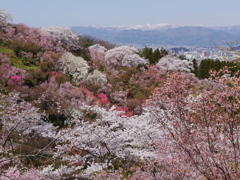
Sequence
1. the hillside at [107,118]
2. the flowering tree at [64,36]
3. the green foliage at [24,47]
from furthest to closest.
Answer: the flowering tree at [64,36] < the green foliage at [24,47] < the hillside at [107,118]

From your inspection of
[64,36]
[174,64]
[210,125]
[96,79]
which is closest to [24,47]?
[64,36]

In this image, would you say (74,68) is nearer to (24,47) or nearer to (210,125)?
(24,47)

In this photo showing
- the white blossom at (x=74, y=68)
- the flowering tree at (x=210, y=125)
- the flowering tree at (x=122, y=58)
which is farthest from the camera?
the flowering tree at (x=122, y=58)

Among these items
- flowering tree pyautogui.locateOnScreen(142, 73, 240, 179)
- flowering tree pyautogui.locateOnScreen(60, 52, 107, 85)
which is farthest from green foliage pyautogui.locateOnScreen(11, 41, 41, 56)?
flowering tree pyautogui.locateOnScreen(142, 73, 240, 179)

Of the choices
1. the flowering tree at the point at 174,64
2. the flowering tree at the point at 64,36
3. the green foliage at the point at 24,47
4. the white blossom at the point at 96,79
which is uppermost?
the flowering tree at the point at 64,36

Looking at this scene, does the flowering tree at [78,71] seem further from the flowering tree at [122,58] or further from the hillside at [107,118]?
the flowering tree at [122,58]

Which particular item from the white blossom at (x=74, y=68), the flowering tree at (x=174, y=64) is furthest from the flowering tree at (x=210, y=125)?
the flowering tree at (x=174, y=64)

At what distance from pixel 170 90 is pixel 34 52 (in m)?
21.1

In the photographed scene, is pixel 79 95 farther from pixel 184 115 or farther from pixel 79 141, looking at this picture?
pixel 184 115

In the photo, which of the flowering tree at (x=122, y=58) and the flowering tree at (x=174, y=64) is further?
the flowering tree at (x=174, y=64)

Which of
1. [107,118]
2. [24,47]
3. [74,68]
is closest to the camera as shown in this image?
[107,118]

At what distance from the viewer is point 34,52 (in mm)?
21703

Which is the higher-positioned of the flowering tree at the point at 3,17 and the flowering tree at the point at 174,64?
the flowering tree at the point at 3,17

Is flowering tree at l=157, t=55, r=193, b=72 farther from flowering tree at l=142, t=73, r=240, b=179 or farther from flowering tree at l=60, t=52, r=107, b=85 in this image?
flowering tree at l=142, t=73, r=240, b=179
